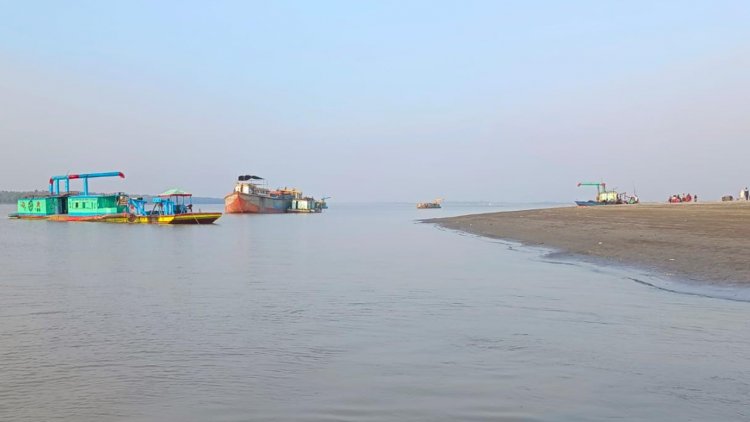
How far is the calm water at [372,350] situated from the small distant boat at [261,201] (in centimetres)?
9904

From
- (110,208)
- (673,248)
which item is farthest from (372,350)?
(110,208)

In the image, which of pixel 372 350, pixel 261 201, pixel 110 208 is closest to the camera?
pixel 372 350

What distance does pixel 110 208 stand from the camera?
73.9 m

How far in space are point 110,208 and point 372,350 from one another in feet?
239

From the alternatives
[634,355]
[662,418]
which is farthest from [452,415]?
[634,355]

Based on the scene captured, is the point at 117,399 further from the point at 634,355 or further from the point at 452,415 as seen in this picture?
the point at 634,355

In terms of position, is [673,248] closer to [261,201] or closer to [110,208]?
[110,208]

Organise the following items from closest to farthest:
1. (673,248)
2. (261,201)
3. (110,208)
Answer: (673,248), (110,208), (261,201)

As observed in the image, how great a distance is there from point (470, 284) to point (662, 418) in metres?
11.4

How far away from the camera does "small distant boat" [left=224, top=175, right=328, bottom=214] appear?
116625mm

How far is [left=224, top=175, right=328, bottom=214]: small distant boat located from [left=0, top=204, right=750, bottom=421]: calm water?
9904 cm

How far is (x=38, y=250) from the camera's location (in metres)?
33.5

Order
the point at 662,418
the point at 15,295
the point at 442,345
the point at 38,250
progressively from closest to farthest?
the point at 662,418, the point at 442,345, the point at 15,295, the point at 38,250

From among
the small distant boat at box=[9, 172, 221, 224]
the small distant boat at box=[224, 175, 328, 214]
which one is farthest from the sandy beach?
the small distant boat at box=[224, 175, 328, 214]
